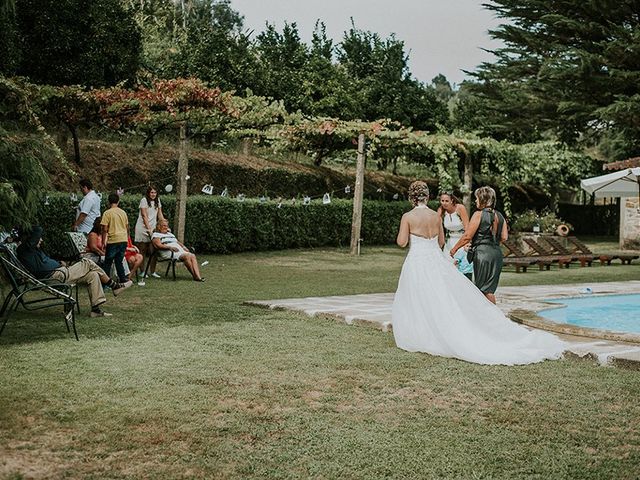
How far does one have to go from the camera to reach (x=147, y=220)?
13.1 metres

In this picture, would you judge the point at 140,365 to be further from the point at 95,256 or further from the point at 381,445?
the point at 95,256

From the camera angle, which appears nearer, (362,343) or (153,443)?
(153,443)

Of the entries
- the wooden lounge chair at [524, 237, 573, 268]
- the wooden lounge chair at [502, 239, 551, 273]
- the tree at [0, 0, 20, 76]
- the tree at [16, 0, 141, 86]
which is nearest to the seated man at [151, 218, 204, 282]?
the tree at [0, 0, 20, 76]

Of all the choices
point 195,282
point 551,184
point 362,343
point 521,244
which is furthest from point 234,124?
point 551,184

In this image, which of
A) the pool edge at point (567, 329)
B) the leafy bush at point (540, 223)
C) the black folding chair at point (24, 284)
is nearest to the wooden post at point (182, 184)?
the black folding chair at point (24, 284)

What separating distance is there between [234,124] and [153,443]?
1413 centimetres

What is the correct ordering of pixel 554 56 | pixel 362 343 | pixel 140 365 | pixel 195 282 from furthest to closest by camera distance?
pixel 554 56, pixel 195 282, pixel 362 343, pixel 140 365

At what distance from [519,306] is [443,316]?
137 inches

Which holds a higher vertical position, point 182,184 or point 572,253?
point 182,184

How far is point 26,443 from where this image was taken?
4277 millimetres

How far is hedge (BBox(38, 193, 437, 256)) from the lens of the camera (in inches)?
611

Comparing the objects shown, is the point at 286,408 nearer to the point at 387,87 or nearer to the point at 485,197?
the point at 485,197

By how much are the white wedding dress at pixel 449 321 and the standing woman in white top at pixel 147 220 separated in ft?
21.6

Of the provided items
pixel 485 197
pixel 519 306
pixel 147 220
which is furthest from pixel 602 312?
pixel 147 220
